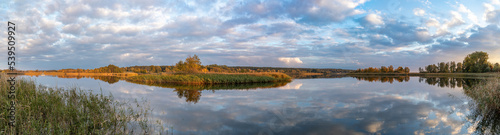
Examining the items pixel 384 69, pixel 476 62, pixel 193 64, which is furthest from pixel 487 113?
pixel 384 69

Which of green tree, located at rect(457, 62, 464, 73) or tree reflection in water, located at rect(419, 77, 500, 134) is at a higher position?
green tree, located at rect(457, 62, 464, 73)

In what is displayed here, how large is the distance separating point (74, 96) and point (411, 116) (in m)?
18.1

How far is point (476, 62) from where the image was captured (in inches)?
2987

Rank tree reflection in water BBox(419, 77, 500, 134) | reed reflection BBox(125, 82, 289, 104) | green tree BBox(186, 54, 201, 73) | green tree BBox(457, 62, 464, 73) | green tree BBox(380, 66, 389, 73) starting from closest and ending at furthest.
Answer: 1. tree reflection in water BBox(419, 77, 500, 134)
2. reed reflection BBox(125, 82, 289, 104)
3. green tree BBox(186, 54, 201, 73)
4. green tree BBox(457, 62, 464, 73)
5. green tree BBox(380, 66, 389, 73)

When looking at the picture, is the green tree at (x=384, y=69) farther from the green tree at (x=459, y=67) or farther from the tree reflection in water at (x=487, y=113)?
the tree reflection in water at (x=487, y=113)

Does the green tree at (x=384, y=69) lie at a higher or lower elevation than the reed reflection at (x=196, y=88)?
higher

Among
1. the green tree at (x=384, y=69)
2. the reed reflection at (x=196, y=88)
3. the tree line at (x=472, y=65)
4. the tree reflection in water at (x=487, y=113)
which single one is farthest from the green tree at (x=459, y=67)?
the tree reflection in water at (x=487, y=113)

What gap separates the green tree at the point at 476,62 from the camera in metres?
70.8

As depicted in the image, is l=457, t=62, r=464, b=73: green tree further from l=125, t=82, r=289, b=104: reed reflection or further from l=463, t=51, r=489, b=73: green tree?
l=125, t=82, r=289, b=104: reed reflection

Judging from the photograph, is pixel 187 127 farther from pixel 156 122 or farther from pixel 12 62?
pixel 12 62

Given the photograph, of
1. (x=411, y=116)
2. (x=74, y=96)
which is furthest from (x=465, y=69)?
(x=74, y=96)

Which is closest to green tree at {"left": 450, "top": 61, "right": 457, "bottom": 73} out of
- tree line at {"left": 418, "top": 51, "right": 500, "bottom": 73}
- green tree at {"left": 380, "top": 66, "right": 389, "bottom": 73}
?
tree line at {"left": 418, "top": 51, "right": 500, "bottom": 73}

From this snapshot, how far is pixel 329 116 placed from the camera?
35.4ft

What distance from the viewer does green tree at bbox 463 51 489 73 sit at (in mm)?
70844
